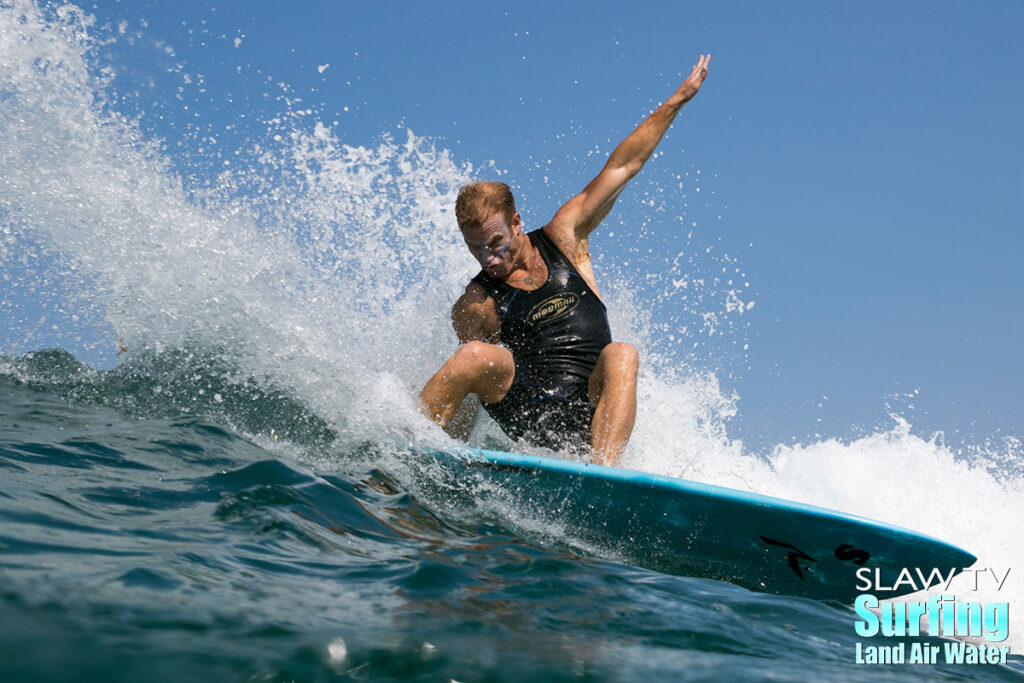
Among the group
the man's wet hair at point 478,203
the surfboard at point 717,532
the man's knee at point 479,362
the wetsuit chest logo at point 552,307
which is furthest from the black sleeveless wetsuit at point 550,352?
the surfboard at point 717,532

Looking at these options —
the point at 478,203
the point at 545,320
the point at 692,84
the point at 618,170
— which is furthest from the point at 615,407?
the point at 692,84

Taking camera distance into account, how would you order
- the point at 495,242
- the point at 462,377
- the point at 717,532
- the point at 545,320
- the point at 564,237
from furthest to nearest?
the point at 564,237, the point at 545,320, the point at 495,242, the point at 462,377, the point at 717,532

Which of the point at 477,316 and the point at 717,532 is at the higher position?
the point at 477,316

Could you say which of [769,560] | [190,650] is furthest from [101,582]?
[769,560]

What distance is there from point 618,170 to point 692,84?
0.81m

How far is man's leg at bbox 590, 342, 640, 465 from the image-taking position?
4.46 meters

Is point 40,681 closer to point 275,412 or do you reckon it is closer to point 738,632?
point 738,632

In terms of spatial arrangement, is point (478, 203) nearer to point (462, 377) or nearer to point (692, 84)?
point (462, 377)

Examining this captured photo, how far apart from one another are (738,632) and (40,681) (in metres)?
1.90

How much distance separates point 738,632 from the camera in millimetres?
2473

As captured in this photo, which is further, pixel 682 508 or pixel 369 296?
pixel 369 296

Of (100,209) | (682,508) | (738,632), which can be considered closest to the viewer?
(738,632)

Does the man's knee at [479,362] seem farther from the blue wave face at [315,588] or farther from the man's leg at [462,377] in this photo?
the blue wave face at [315,588]

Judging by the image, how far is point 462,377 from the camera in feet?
14.6
